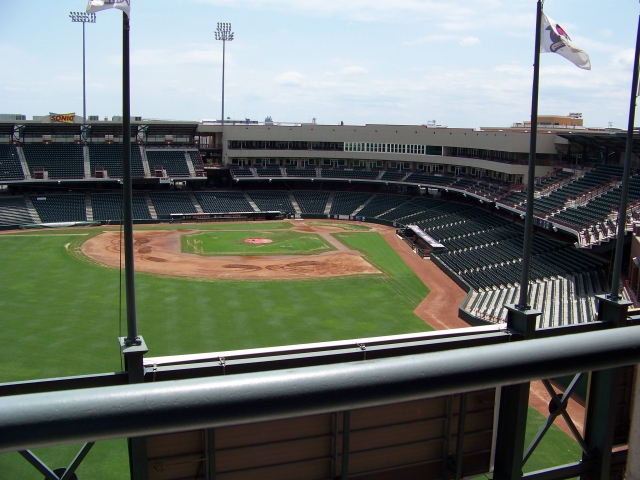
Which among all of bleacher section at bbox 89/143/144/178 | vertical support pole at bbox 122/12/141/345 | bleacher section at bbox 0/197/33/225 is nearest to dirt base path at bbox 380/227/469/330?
vertical support pole at bbox 122/12/141/345

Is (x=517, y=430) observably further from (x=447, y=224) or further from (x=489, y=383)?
(x=447, y=224)

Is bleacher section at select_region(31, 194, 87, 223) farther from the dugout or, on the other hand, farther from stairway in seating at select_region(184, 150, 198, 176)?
the dugout

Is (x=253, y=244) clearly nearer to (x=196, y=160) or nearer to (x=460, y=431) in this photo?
(x=196, y=160)

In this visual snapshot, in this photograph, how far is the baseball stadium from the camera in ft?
7.41

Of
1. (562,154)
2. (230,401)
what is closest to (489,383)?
(230,401)

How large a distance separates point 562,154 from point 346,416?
2220 inches

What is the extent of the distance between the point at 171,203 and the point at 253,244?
19614 millimetres

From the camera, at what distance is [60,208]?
199ft

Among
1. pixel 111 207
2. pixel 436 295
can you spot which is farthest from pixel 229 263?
pixel 111 207

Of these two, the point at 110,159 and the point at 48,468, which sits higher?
the point at 110,159

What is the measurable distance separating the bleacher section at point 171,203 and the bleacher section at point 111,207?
1.29 meters

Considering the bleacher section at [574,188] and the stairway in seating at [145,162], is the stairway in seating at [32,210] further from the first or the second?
the bleacher section at [574,188]

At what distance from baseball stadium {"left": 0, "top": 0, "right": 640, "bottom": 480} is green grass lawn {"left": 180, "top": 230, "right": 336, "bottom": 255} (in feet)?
1.36

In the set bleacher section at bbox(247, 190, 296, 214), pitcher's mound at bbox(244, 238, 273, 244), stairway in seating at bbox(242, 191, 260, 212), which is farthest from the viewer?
bleacher section at bbox(247, 190, 296, 214)
